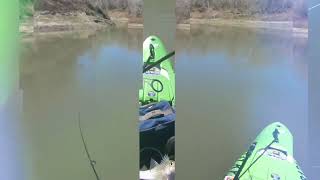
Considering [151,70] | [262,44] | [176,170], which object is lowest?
[176,170]

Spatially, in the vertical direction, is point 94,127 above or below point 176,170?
above

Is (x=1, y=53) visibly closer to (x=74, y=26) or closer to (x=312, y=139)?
(x=74, y=26)

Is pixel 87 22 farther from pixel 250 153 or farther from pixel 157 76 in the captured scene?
pixel 250 153

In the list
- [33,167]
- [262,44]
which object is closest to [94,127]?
[33,167]

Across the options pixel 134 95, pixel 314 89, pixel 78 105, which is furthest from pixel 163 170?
pixel 314 89

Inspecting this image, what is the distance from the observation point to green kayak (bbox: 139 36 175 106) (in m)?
1.72

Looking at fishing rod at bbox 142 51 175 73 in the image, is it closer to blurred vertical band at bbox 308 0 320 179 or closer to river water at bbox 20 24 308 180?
river water at bbox 20 24 308 180

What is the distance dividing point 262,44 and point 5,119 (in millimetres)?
1100

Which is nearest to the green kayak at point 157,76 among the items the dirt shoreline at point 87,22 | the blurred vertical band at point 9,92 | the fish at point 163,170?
the dirt shoreline at point 87,22

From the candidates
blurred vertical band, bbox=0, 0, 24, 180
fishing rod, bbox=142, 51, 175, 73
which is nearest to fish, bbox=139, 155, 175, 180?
fishing rod, bbox=142, 51, 175, 73

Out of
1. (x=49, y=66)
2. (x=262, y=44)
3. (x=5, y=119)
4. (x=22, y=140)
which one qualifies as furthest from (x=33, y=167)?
(x=262, y=44)

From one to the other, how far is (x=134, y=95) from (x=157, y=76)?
0.41 ft

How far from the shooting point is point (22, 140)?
172 centimetres

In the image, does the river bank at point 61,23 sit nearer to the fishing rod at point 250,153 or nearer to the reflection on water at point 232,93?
the reflection on water at point 232,93
